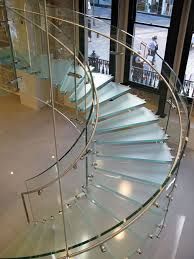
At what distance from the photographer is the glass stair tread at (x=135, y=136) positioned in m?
4.39

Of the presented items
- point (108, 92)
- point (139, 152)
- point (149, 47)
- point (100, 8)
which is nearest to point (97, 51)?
point (100, 8)

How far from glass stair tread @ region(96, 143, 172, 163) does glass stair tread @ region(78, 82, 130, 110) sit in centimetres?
92

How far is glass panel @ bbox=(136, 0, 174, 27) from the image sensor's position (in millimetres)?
5348

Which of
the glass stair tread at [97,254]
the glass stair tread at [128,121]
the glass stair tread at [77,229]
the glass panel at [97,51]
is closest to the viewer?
the glass stair tread at [97,254]

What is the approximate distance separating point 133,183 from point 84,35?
3.56m

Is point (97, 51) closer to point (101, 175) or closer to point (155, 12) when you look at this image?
point (155, 12)

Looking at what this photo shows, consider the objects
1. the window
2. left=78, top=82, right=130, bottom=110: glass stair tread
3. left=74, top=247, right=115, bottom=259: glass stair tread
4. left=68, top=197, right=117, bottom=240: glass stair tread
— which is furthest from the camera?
the window

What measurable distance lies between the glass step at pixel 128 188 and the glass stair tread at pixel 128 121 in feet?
2.77

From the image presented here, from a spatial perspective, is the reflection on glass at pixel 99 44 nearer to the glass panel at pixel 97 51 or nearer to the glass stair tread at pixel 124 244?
the glass panel at pixel 97 51

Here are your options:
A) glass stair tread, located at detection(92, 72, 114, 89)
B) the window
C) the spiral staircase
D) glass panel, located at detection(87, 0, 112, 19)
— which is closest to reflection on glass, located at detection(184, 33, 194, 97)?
the window

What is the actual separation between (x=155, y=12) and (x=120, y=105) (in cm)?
208

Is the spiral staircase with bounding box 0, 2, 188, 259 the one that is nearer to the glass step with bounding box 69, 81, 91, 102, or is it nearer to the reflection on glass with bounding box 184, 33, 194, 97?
the glass step with bounding box 69, 81, 91, 102

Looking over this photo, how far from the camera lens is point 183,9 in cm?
509

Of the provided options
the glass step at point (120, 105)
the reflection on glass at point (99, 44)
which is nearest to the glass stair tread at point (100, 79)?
the reflection on glass at point (99, 44)
